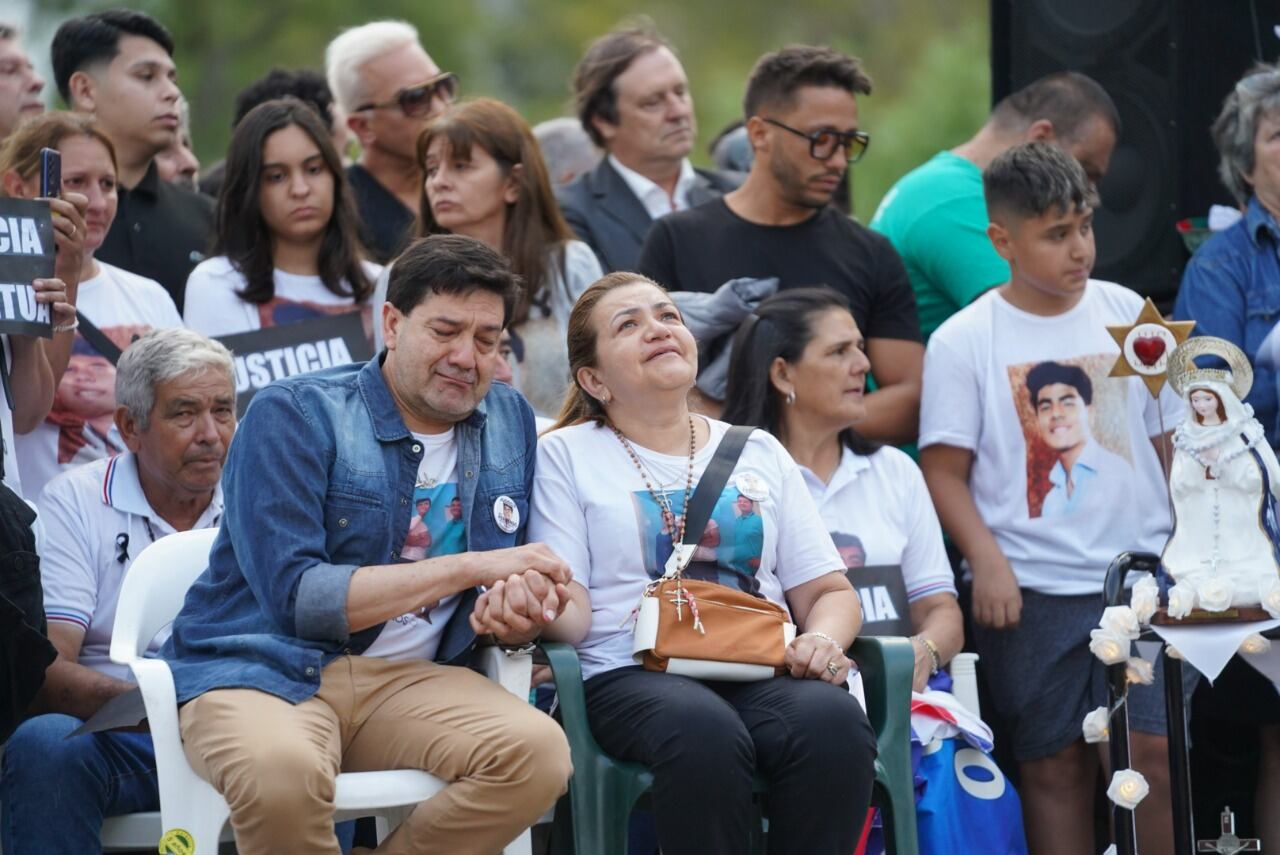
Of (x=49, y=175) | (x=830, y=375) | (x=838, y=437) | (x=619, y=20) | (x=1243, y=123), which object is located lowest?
(x=838, y=437)

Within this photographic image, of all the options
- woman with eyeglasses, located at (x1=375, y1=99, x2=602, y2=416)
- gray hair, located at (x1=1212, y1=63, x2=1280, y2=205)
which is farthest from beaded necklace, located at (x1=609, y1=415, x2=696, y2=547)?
gray hair, located at (x1=1212, y1=63, x2=1280, y2=205)

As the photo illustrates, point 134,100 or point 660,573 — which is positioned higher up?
point 134,100

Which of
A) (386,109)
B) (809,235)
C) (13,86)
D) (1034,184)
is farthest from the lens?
(386,109)

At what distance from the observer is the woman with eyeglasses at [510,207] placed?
5.66m

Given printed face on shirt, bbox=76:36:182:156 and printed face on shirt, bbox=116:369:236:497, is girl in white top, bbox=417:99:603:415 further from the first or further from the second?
printed face on shirt, bbox=116:369:236:497

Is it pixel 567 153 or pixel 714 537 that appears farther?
pixel 567 153

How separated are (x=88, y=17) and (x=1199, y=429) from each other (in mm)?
3971

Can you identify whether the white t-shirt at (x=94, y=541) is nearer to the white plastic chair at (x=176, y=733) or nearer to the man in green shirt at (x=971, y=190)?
the white plastic chair at (x=176, y=733)

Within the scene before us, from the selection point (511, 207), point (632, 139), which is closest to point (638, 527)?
point (511, 207)

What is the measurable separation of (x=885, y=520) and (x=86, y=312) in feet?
7.63

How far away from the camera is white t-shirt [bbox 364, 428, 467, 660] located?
164 inches

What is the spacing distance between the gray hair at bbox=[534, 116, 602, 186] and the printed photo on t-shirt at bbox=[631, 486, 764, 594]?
130 inches

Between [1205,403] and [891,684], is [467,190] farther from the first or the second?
[1205,403]

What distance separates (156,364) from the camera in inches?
186
